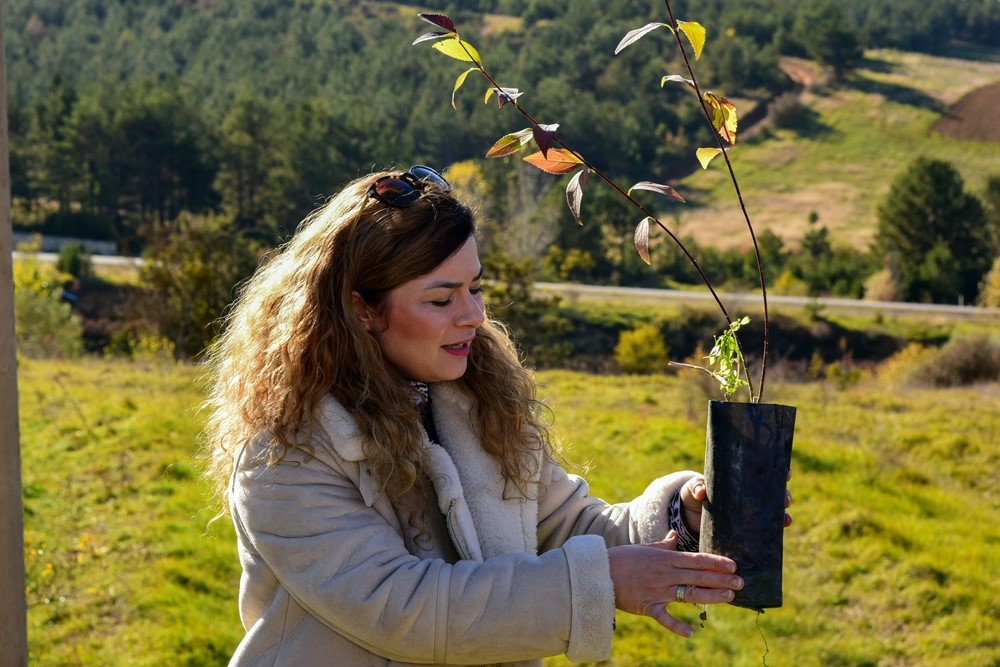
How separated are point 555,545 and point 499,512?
28 centimetres

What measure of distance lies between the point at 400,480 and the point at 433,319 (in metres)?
0.28

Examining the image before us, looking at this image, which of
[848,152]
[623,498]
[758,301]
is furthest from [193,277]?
[848,152]

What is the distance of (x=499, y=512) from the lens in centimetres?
198

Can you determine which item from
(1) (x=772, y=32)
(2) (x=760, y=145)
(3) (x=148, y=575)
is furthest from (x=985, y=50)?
(3) (x=148, y=575)

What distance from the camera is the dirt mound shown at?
6075 cm

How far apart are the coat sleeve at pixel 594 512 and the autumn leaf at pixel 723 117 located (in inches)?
24.6

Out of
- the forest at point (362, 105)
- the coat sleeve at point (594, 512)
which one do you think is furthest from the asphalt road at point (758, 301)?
the coat sleeve at point (594, 512)

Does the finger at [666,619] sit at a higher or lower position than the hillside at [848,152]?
higher

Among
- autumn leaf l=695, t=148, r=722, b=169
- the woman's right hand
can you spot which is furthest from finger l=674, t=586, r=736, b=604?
autumn leaf l=695, t=148, r=722, b=169

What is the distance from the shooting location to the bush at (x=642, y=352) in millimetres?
23844

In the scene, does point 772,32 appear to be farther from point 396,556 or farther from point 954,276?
point 396,556

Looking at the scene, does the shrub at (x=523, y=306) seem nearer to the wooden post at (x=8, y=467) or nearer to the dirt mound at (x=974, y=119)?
the wooden post at (x=8, y=467)

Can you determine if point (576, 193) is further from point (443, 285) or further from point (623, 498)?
point (623, 498)

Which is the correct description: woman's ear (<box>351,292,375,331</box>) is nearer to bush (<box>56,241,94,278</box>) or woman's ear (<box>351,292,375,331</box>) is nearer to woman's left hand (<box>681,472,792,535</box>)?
woman's left hand (<box>681,472,792,535</box>)
